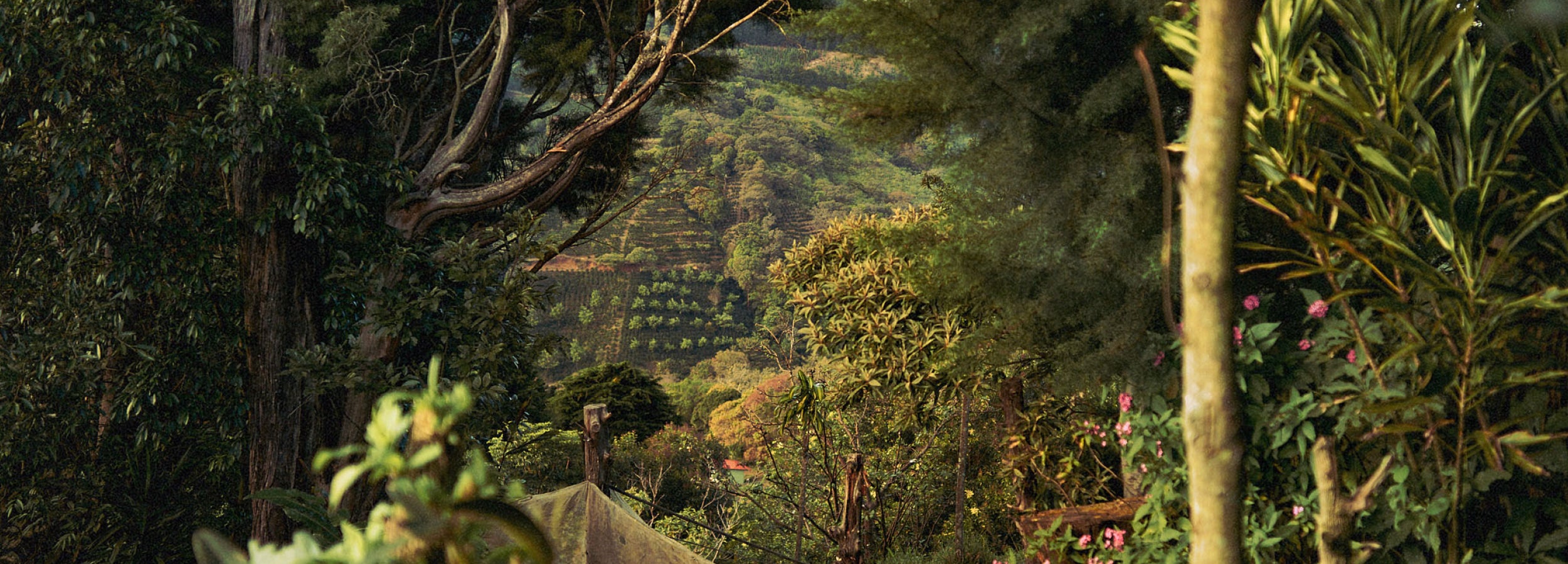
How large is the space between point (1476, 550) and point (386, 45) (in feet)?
17.2

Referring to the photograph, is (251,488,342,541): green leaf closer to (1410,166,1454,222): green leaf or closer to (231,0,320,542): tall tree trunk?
(1410,166,1454,222): green leaf

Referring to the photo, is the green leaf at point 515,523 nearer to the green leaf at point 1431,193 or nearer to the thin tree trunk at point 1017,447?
the green leaf at point 1431,193

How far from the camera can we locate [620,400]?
12.7 metres

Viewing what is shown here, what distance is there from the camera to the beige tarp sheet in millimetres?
3408

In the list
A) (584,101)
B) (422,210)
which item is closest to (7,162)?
(422,210)

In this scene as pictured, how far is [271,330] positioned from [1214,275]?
5.03 m

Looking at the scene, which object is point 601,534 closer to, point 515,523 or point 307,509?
point 307,509

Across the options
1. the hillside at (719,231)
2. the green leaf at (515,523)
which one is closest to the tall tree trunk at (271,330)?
the green leaf at (515,523)

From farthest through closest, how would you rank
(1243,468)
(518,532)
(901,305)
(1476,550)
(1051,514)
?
(901,305) < (1051,514) < (1476,550) < (1243,468) < (518,532)

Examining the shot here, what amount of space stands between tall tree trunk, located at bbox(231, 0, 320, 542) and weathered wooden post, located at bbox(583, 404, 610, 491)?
2.03m

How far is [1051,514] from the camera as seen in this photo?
2945mm

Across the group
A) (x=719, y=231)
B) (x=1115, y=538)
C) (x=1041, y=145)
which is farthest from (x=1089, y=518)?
(x=719, y=231)

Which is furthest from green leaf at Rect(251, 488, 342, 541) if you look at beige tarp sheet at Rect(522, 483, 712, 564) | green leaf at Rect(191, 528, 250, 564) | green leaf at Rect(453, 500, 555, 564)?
beige tarp sheet at Rect(522, 483, 712, 564)

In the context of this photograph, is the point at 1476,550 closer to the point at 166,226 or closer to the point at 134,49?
the point at 166,226
